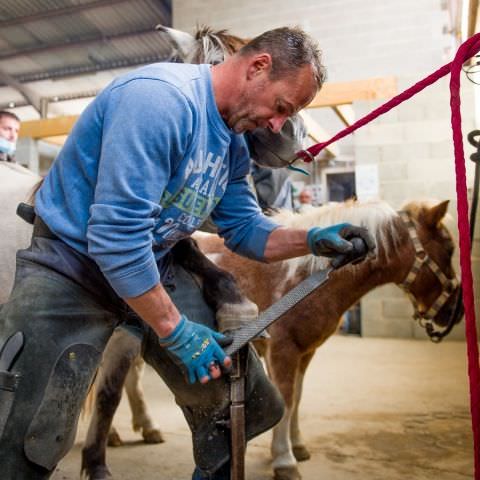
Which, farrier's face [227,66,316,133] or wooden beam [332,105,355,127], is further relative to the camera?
wooden beam [332,105,355,127]

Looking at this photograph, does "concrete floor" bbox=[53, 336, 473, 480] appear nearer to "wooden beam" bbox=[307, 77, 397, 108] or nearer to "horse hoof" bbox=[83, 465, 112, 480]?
"horse hoof" bbox=[83, 465, 112, 480]

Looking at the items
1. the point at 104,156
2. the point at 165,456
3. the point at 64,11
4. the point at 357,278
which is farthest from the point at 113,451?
the point at 64,11

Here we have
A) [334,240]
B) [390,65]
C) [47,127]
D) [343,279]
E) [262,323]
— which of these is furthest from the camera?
[390,65]

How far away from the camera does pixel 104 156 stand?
1.10m

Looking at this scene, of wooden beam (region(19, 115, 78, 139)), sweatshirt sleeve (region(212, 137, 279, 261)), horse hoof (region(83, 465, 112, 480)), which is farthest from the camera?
wooden beam (region(19, 115, 78, 139))

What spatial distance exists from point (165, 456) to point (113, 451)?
0.93 feet

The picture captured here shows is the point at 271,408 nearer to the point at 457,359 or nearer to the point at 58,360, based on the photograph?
the point at 58,360

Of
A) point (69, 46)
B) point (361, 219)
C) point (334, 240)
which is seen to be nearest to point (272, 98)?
point (334, 240)

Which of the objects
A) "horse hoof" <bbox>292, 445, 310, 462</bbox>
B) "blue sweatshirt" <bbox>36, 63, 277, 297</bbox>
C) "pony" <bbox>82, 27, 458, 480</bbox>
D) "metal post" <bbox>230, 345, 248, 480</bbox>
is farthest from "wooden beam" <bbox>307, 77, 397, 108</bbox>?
"metal post" <bbox>230, 345, 248, 480</bbox>

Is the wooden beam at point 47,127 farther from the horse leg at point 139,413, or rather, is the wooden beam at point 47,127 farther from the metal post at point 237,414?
the metal post at point 237,414

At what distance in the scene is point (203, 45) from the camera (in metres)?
2.49

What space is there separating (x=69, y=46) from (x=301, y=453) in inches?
350

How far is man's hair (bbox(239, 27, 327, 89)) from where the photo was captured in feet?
3.98

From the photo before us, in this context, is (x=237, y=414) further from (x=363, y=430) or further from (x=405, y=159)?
(x=405, y=159)
